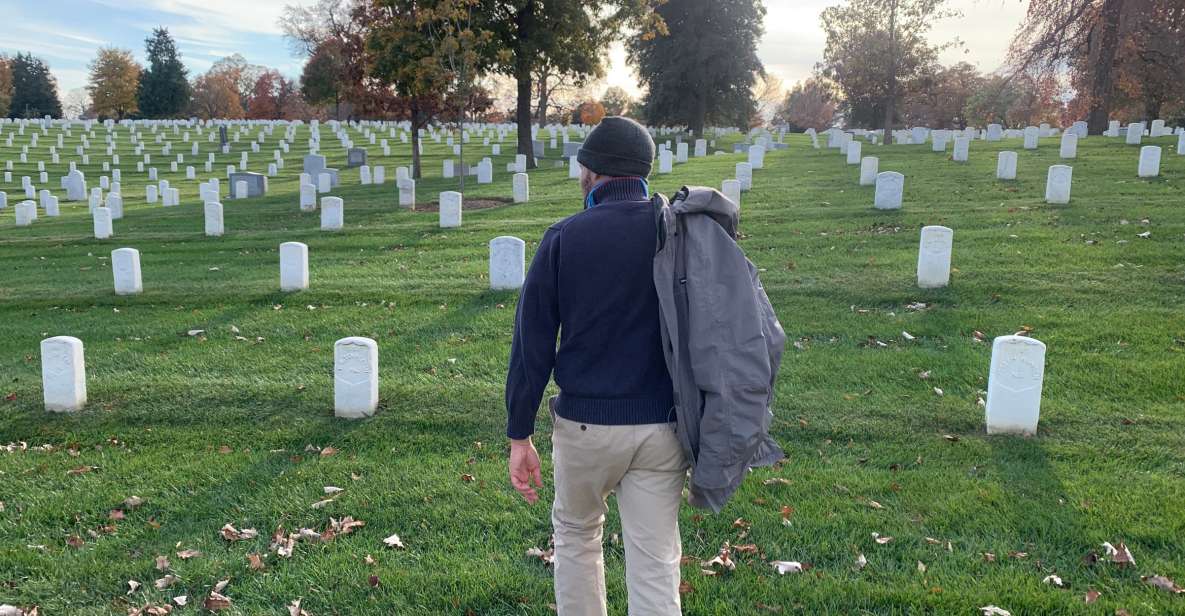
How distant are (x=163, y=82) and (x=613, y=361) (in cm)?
8686

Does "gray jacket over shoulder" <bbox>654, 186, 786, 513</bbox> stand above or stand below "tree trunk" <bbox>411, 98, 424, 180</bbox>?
below

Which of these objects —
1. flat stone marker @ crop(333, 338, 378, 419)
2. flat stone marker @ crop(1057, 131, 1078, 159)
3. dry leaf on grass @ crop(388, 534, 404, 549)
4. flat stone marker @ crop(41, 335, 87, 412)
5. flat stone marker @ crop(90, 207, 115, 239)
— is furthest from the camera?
flat stone marker @ crop(1057, 131, 1078, 159)

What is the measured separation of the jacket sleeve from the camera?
10.3 ft

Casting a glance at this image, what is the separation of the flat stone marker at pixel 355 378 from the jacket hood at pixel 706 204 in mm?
4587

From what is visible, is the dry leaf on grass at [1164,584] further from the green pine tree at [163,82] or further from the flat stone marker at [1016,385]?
the green pine tree at [163,82]

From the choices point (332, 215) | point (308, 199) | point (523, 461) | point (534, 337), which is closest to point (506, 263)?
point (332, 215)

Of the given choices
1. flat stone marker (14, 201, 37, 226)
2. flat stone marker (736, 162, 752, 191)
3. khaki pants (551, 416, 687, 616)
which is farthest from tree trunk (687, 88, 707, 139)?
khaki pants (551, 416, 687, 616)

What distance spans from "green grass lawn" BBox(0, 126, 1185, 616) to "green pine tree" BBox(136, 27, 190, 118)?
7282cm

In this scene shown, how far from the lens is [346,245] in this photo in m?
15.8

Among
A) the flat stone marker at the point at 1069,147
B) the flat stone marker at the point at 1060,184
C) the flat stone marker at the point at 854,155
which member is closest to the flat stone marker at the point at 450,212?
the flat stone marker at the point at 1060,184

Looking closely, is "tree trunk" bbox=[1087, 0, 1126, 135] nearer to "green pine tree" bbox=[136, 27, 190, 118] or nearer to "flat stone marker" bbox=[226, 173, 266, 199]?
"flat stone marker" bbox=[226, 173, 266, 199]

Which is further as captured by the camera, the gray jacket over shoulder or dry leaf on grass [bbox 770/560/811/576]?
dry leaf on grass [bbox 770/560/811/576]

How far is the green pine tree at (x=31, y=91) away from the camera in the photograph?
7875 cm

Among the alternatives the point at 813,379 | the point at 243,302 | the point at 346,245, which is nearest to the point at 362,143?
the point at 346,245
